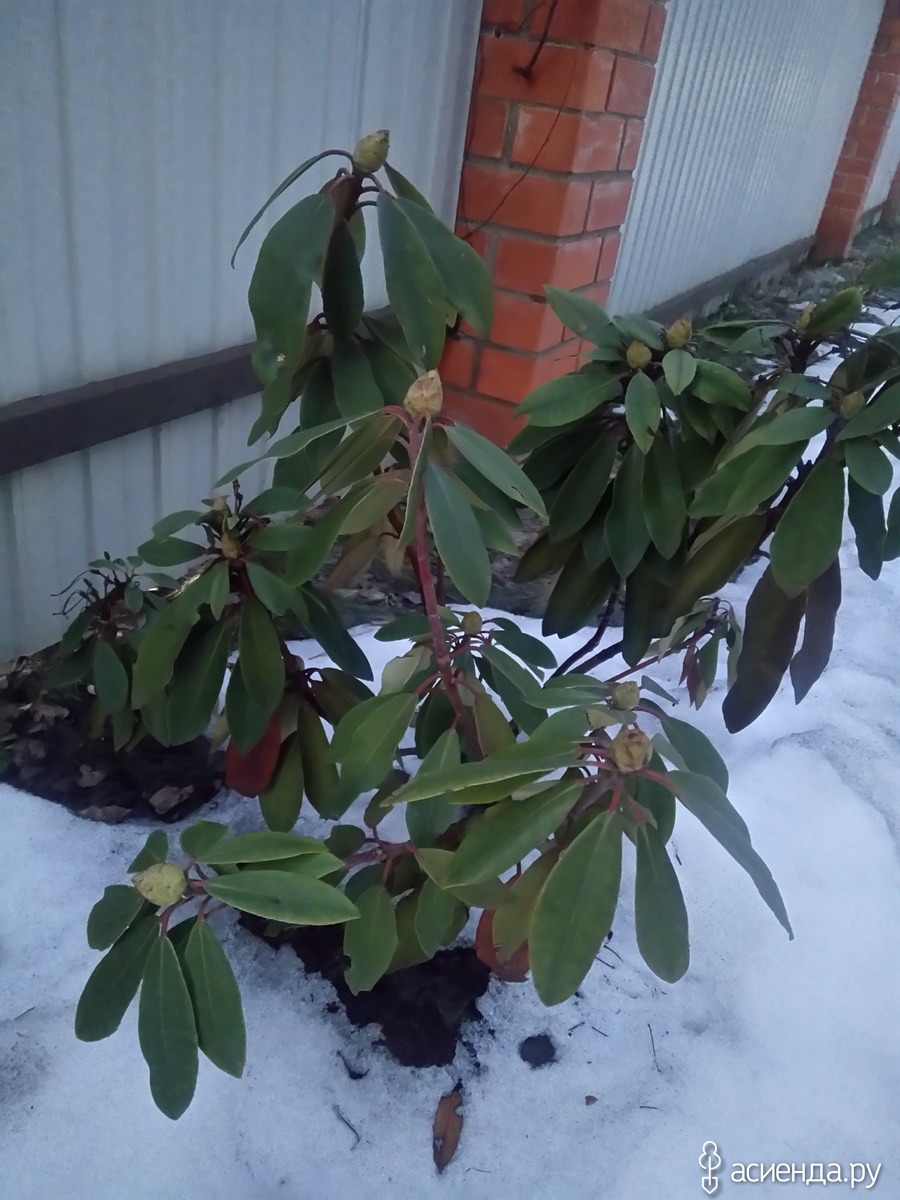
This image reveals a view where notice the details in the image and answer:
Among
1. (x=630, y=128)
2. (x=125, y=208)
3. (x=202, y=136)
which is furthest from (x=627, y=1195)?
(x=630, y=128)

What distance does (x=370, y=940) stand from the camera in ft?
2.74

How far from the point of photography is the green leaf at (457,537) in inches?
25.9

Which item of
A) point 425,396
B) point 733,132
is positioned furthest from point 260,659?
point 733,132

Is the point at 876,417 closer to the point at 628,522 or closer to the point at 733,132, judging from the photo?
the point at 628,522

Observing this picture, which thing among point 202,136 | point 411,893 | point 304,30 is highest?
point 304,30

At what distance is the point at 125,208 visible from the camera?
1366 millimetres

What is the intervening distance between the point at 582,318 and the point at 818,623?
46cm

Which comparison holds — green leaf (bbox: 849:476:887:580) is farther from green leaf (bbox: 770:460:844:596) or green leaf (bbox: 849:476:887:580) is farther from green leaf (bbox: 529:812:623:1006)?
green leaf (bbox: 529:812:623:1006)

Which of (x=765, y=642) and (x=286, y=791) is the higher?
(x=765, y=642)

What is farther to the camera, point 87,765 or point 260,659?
point 87,765

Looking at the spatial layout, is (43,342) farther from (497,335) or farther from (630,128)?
(630,128)

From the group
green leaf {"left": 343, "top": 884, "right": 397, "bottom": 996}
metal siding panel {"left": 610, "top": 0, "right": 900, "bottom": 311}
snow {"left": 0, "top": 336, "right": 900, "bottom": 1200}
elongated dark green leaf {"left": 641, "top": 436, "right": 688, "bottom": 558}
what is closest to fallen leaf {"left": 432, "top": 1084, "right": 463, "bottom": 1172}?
snow {"left": 0, "top": 336, "right": 900, "bottom": 1200}

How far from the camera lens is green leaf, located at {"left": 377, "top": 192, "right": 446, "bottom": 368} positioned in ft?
2.62

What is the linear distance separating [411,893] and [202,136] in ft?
4.22
